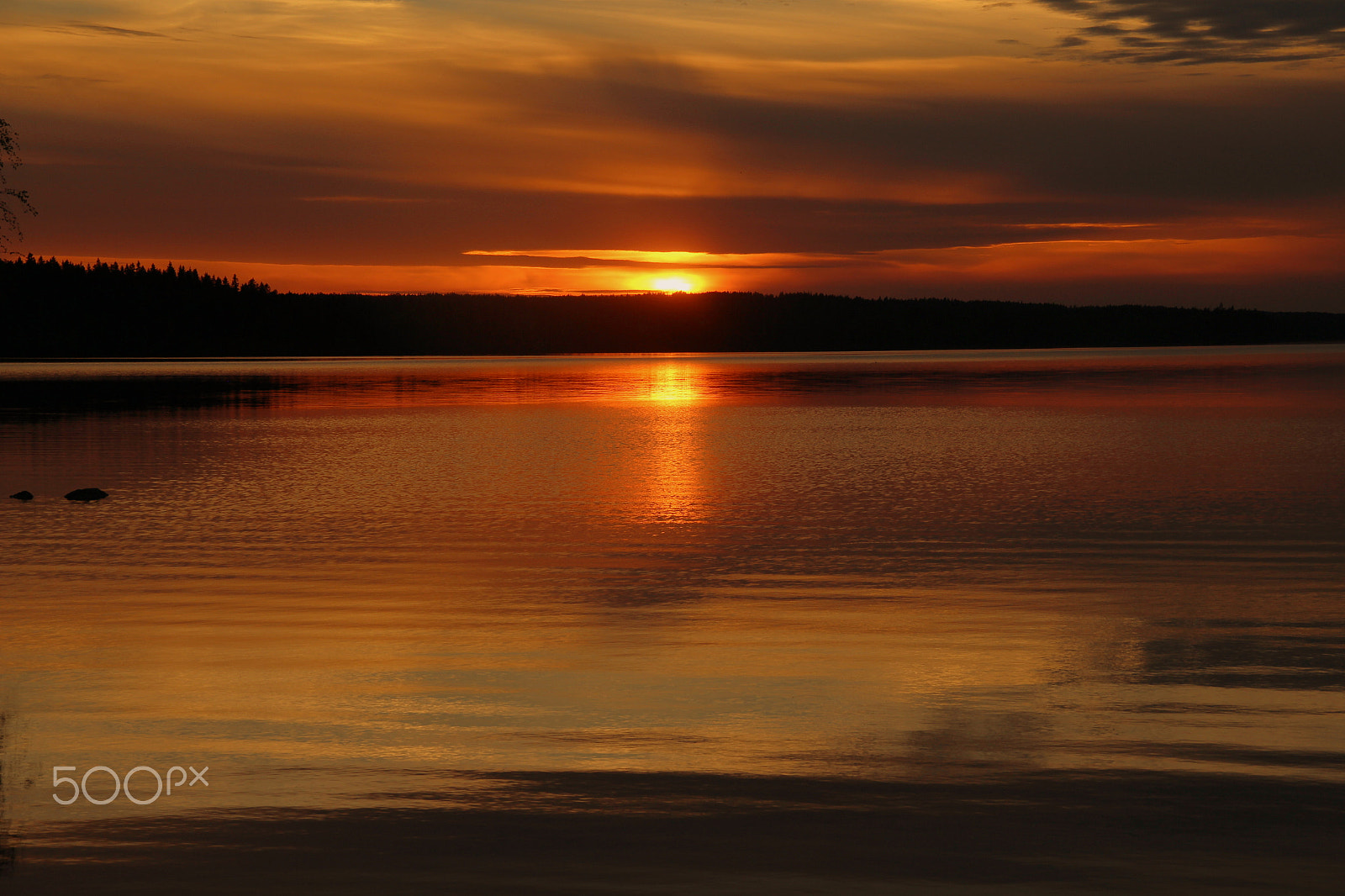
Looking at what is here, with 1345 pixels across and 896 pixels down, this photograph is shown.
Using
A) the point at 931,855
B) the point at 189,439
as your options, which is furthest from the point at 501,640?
the point at 189,439

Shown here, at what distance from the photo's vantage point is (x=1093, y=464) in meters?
35.5

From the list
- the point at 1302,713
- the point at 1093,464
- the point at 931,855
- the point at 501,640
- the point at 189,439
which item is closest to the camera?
the point at 931,855

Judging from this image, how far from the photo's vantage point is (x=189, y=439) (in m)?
45.6

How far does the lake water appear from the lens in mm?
7918

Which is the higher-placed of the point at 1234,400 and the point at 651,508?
the point at 651,508

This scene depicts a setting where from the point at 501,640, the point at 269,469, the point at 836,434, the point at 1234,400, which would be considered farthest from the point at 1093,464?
the point at 1234,400

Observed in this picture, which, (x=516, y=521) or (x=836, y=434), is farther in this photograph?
(x=836, y=434)

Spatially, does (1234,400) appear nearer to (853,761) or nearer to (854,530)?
(854,530)

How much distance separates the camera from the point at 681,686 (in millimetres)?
12023

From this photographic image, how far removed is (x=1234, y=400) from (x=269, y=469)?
54274mm

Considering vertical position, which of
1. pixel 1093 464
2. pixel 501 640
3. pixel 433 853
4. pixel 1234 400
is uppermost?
pixel 433 853

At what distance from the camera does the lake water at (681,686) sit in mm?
7918

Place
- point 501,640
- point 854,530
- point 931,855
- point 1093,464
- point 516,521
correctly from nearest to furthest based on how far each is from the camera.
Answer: point 931,855
point 501,640
point 854,530
point 516,521
point 1093,464

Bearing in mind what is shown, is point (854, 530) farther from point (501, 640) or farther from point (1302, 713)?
point (1302, 713)
